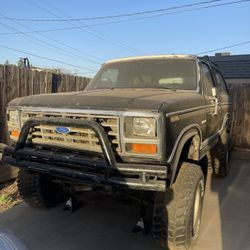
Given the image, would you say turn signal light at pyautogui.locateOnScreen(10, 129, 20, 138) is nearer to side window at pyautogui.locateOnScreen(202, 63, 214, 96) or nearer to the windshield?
the windshield

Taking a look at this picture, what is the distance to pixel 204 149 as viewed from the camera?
15.8 ft

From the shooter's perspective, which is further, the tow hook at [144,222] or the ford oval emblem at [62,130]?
the tow hook at [144,222]

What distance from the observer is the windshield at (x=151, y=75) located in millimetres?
4902

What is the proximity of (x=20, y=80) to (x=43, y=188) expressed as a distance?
248cm

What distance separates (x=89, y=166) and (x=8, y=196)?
299 centimetres

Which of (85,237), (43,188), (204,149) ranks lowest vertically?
(85,237)

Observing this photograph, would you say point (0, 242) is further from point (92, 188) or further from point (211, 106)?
point (211, 106)

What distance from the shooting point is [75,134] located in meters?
3.64

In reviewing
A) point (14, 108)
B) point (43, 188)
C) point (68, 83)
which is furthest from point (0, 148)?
point (68, 83)

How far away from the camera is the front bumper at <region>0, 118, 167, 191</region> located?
10.6 ft

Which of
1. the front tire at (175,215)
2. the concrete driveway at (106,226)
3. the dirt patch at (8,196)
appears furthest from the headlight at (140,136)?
the dirt patch at (8,196)

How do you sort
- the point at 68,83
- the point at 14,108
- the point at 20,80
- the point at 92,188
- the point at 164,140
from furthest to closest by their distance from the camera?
the point at 68,83 → the point at 20,80 → the point at 14,108 → the point at 92,188 → the point at 164,140

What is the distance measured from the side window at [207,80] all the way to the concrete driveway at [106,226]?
171 cm

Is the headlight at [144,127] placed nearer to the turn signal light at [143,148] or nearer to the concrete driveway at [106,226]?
the turn signal light at [143,148]
